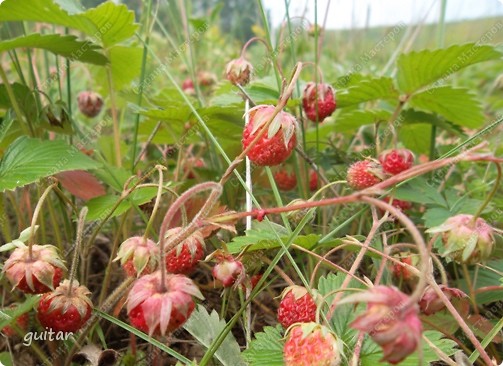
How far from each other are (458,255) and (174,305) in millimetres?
499

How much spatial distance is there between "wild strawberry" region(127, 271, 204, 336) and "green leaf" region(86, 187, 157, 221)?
1.40 ft

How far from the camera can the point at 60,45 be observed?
145 centimetres

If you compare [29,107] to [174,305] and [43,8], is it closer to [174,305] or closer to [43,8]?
[43,8]

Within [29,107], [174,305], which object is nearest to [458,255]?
[174,305]

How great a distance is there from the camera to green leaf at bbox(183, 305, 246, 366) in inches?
41.0

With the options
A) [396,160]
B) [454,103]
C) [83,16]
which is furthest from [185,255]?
[454,103]

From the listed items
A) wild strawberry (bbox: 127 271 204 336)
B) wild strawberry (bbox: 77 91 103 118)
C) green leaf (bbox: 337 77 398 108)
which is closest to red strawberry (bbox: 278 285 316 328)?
wild strawberry (bbox: 127 271 204 336)

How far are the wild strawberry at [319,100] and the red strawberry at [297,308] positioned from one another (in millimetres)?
606

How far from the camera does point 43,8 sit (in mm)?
1454

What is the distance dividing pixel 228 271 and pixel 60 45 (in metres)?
0.80

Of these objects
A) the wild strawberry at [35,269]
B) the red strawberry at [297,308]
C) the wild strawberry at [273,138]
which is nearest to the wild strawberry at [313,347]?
the red strawberry at [297,308]

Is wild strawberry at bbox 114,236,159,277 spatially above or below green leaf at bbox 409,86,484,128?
below

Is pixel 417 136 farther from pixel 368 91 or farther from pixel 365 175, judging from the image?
pixel 365 175

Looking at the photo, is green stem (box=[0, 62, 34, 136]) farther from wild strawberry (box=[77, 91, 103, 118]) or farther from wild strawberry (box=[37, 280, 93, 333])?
wild strawberry (box=[37, 280, 93, 333])
